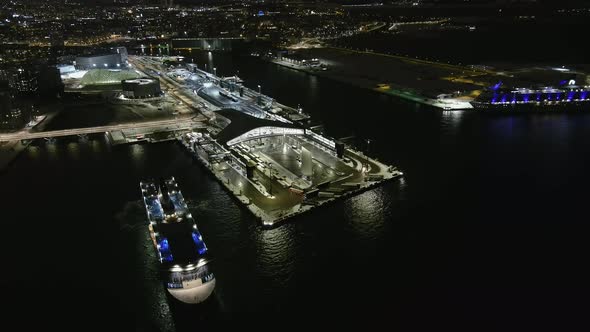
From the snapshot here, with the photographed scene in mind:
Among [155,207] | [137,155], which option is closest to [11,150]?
[137,155]

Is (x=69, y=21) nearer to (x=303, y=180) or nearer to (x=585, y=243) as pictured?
(x=303, y=180)

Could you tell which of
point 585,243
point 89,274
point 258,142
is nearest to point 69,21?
point 258,142

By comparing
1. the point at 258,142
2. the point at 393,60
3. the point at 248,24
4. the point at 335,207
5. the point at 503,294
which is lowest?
the point at 503,294

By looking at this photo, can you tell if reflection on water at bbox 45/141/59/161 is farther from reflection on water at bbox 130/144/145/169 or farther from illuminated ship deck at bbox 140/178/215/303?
illuminated ship deck at bbox 140/178/215/303

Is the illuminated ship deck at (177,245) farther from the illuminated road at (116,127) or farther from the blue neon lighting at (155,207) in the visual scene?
the illuminated road at (116,127)

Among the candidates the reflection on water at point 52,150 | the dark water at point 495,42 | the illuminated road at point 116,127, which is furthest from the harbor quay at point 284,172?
the dark water at point 495,42

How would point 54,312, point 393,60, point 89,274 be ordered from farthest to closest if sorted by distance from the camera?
point 393,60 < point 89,274 < point 54,312
